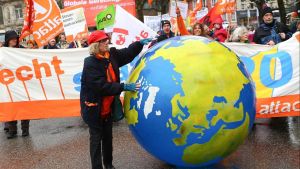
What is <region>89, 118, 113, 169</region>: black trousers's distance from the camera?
17.0ft

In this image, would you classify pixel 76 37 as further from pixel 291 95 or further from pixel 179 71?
pixel 179 71

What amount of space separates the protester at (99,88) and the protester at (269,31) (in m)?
3.31

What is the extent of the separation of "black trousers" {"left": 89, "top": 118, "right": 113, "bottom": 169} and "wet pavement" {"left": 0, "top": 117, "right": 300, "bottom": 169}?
302 millimetres

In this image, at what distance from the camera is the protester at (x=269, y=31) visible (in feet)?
24.7

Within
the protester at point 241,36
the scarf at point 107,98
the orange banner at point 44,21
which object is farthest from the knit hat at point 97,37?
the orange banner at point 44,21

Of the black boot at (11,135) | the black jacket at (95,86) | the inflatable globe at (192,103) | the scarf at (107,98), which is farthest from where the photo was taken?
the black boot at (11,135)

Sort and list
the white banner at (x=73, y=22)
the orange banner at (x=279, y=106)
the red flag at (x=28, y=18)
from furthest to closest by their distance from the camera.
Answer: the white banner at (x=73, y=22)
the red flag at (x=28, y=18)
the orange banner at (x=279, y=106)

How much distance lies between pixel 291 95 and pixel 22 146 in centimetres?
436

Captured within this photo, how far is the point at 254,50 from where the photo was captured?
7336 millimetres

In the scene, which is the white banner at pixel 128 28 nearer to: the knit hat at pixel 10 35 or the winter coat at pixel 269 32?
the knit hat at pixel 10 35

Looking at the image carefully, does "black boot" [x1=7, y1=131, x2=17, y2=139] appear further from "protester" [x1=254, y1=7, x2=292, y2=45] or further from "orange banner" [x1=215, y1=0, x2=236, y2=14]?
"orange banner" [x1=215, y1=0, x2=236, y2=14]

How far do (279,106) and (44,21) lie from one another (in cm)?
550

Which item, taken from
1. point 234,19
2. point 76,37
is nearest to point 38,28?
point 76,37

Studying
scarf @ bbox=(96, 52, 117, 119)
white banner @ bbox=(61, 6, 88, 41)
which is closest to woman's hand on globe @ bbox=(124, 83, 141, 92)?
scarf @ bbox=(96, 52, 117, 119)
